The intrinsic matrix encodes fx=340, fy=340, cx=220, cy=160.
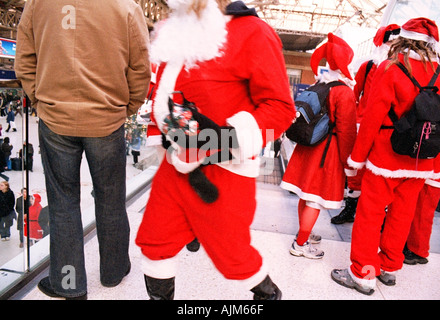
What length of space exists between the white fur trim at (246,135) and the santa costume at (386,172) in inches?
43.8

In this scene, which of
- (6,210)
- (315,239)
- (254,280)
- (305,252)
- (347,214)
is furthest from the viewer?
(347,214)

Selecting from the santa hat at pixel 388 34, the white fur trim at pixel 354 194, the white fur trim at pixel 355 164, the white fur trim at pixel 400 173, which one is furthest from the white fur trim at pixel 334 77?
the white fur trim at pixel 354 194

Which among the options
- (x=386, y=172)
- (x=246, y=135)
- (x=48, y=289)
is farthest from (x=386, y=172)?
(x=48, y=289)

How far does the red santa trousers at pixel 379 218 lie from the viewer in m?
1.98

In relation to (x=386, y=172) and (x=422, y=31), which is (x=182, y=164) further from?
(x=422, y=31)

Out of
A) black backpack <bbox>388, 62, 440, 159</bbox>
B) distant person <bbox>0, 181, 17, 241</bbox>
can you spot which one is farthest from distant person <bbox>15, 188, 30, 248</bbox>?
black backpack <bbox>388, 62, 440, 159</bbox>

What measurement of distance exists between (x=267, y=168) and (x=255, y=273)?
5.44 metres

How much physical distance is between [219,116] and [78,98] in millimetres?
762

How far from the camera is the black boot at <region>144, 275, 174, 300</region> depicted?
1.28m

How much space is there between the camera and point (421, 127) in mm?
1789

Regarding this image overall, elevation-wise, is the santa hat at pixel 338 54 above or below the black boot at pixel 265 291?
above

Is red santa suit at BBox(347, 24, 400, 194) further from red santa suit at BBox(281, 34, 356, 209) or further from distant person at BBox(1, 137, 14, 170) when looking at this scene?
distant person at BBox(1, 137, 14, 170)

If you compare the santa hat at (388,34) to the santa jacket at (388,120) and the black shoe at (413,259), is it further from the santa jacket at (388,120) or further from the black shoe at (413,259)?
the black shoe at (413,259)

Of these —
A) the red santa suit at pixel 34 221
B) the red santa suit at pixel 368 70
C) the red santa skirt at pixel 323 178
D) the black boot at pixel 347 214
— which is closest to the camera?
the red santa suit at pixel 34 221
